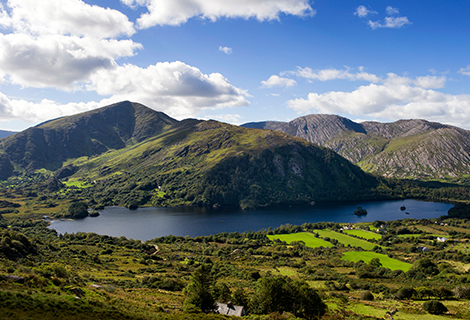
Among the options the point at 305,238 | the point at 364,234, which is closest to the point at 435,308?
the point at 305,238

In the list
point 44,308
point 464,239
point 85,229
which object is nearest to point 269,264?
point 44,308

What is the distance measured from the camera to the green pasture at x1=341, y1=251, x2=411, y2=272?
9286cm

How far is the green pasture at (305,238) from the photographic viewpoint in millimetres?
129500

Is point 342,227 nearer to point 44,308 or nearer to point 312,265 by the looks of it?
point 312,265

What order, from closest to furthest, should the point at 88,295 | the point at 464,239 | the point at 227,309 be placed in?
the point at 88,295 < the point at 227,309 < the point at 464,239

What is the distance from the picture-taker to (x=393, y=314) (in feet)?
148

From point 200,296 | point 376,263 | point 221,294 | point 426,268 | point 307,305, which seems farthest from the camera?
point 376,263

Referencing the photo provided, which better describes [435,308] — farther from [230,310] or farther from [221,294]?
[221,294]

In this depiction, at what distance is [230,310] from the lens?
42656 millimetres

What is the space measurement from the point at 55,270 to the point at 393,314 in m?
54.2

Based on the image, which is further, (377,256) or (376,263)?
(377,256)

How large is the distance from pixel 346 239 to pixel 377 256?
3052cm

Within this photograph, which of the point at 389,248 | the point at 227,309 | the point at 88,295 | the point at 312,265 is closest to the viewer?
the point at 88,295

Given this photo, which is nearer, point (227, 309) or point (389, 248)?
point (227, 309)
